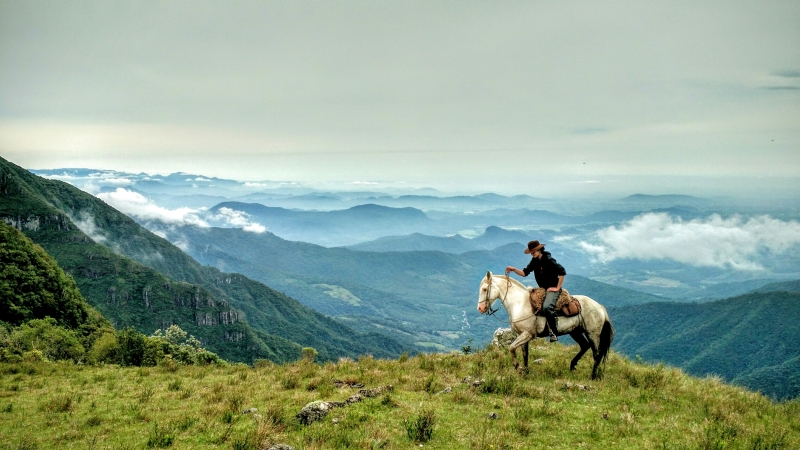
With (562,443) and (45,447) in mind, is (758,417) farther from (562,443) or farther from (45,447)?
(45,447)

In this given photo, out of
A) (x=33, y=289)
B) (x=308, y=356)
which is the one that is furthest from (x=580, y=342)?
(x=33, y=289)

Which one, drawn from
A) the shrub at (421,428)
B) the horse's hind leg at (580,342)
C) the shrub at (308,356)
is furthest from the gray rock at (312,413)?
the horse's hind leg at (580,342)

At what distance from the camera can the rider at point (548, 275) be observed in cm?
1285

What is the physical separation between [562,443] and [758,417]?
18.1 feet

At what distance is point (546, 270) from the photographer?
42.9ft

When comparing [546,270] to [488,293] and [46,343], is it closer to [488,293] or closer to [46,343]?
[488,293]

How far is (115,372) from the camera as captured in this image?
650 inches

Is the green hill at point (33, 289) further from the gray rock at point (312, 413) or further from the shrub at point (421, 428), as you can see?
the shrub at point (421, 428)

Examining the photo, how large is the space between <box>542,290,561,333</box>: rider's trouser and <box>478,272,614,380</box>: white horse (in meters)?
0.22

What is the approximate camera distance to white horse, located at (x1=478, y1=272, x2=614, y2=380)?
1302cm

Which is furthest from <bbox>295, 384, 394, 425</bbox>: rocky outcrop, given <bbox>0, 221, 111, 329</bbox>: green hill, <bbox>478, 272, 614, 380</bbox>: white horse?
<bbox>0, 221, 111, 329</bbox>: green hill

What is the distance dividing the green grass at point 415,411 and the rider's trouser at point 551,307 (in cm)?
170

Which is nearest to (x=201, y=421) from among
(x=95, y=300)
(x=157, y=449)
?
(x=157, y=449)

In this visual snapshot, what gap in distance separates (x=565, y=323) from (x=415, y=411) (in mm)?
6106
